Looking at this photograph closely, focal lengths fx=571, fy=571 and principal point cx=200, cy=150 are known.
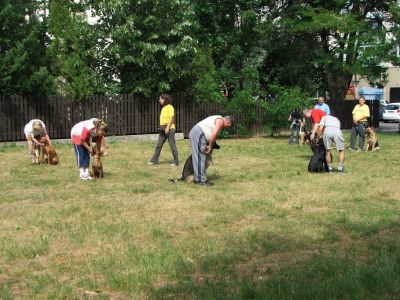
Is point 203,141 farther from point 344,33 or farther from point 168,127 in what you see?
point 344,33

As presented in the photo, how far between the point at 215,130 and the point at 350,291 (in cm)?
592

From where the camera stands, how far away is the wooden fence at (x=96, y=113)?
19.9 metres

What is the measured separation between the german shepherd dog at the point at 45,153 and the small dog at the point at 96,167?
2.65 m

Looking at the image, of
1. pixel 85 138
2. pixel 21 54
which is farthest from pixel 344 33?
pixel 85 138

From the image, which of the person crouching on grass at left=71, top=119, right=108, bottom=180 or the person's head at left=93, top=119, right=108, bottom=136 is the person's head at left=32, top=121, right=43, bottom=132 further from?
the person's head at left=93, top=119, right=108, bottom=136

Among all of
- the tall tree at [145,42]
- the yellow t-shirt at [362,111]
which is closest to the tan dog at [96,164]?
the yellow t-shirt at [362,111]

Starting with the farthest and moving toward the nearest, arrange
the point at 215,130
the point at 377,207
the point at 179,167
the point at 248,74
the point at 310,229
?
the point at 248,74 → the point at 179,167 → the point at 215,130 → the point at 377,207 → the point at 310,229

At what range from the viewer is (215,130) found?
10445 millimetres

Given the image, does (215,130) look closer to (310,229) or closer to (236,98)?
(310,229)

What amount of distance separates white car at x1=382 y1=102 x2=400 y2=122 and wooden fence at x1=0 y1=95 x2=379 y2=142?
1957 cm

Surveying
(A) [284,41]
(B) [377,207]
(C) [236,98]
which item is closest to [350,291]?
(B) [377,207]

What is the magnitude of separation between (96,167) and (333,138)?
500 centimetres

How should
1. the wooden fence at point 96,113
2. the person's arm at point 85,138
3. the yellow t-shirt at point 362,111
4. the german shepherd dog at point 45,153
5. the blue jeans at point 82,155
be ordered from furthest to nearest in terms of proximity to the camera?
the wooden fence at point 96,113 → the yellow t-shirt at point 362,111 → the german shepherd dog at point 45,153 → the blue jeans at point 82,155 → the person's arm at point 85,138

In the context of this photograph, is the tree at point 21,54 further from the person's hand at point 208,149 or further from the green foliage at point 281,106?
the person's hand at point 208,149
